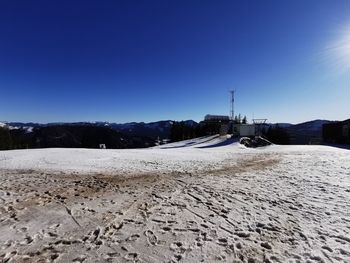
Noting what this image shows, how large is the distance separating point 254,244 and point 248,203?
107 inches

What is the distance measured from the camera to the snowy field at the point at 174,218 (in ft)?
16.2

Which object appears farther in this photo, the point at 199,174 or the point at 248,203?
the point at 199,174

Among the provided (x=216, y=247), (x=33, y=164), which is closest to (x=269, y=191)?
(x=216, y=247)

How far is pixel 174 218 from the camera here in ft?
21.9

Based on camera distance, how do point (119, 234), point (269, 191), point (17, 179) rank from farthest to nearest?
1. point (17, 179)
2. point (269, 191)
3. point (119, 234)

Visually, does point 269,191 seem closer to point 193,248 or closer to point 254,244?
point 254,244

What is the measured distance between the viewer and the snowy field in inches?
195

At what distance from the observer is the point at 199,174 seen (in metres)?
12.8

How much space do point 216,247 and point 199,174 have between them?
7629mm

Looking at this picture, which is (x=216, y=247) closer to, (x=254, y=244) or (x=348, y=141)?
(x=254, y=244)

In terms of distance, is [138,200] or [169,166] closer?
[138,200]

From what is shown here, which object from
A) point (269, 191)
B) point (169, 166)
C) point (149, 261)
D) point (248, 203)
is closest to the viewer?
point (149, 261)

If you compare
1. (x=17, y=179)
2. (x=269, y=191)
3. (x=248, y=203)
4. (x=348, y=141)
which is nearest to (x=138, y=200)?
(x=248, y=203)

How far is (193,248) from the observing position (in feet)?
16.8
